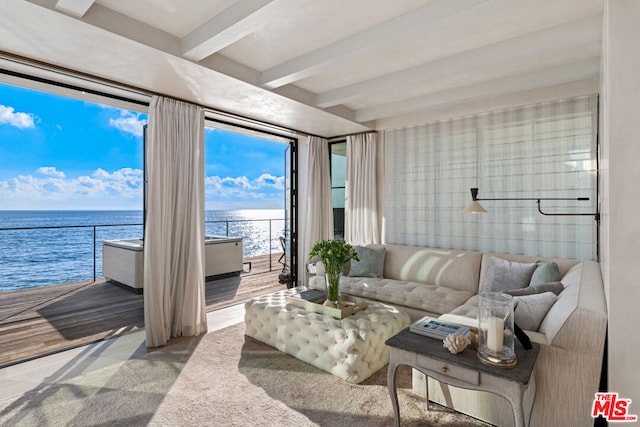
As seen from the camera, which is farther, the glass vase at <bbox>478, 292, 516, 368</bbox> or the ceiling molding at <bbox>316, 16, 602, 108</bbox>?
the ceiling molding at <bbox>316, 16, 602, 108</bbox>

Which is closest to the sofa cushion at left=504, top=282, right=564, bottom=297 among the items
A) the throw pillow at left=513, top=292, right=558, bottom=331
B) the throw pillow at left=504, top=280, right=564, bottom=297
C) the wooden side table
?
the throw pillow at left=504, top=280, right=564, bottom=297

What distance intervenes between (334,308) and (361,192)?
2.55m

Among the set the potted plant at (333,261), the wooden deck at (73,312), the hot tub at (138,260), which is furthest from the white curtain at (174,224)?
the hot tub at (138,260)

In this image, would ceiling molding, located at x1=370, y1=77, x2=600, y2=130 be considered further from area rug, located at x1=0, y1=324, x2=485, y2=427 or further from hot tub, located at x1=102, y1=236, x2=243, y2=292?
hot tub, located at x1=102, y1=236, x2=243, y2=292

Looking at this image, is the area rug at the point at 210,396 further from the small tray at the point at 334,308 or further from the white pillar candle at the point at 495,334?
the white pillar candle at the point at 495,334

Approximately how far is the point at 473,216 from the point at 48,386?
14.7ft

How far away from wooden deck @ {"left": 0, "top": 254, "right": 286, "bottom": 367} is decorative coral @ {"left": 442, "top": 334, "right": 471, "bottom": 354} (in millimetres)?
3364

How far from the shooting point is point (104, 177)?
16766mm

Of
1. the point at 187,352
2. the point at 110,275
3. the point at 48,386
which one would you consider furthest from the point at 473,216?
the point at 110,275

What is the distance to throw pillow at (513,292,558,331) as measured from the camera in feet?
6.65

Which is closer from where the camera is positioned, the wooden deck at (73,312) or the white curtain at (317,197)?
the wooden deck at (73,312)

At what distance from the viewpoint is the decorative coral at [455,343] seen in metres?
1.52

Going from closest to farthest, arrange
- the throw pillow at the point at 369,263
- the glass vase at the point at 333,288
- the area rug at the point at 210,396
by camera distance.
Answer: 1. the area rug at the point at 210,396
2. the glass vase at the point at 333,288
3. the throw pillow at the point at 369,263

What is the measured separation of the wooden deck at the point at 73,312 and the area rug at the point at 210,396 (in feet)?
2.01
